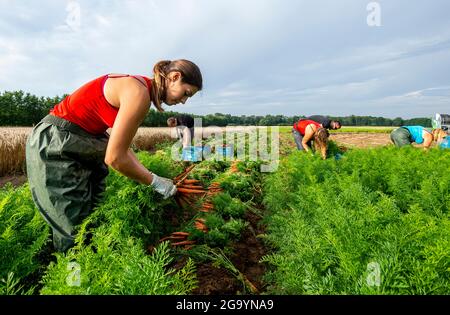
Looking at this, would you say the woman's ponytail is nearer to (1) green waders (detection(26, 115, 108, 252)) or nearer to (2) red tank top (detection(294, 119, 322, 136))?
(1) green waders (detection(26, 115, 108, 252))

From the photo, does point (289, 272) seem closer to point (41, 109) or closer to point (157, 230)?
point (157, 230)

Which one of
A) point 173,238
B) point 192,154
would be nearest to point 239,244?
point 173,238

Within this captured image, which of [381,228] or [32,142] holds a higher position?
[32,142]

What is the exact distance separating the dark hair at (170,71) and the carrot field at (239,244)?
3.05 feet

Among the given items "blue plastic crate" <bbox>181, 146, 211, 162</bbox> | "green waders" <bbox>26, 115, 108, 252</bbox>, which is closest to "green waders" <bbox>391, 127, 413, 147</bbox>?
"blue plastic crate" <bbox>181, 146, 211, 162</bbox>

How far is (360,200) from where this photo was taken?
2873 millimetres

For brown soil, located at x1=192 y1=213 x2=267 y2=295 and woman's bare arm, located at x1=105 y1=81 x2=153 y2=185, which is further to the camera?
brown soil, located at x1=192 y1=213 x2=267 y2=295

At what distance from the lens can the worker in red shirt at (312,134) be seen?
690cm

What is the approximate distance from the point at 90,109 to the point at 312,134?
21.3ft

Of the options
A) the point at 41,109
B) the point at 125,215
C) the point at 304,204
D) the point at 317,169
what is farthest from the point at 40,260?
the point at 41,109

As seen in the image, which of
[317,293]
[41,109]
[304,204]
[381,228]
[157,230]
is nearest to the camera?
[317,293]

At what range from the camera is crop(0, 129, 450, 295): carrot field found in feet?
5.30

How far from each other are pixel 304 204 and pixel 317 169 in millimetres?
1709
